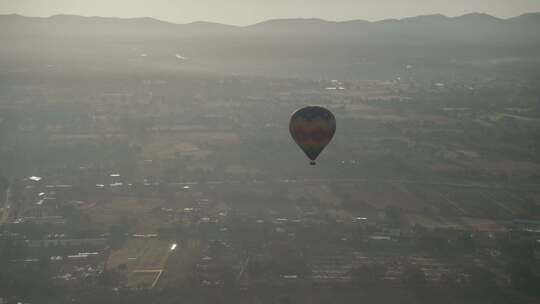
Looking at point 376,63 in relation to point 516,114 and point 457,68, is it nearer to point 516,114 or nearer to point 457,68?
point 457,68

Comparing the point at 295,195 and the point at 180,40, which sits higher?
the point at 180,40

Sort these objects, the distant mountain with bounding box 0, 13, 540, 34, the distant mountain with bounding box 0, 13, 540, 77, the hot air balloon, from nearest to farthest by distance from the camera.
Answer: the hot air balloon, the distant mountain with bounding box 0, 13, 540, 77, the distant mountain with bounding box 0, 13, 540, 34

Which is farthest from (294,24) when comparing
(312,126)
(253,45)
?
(312,126)

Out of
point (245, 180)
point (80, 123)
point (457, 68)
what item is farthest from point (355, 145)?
point (457, 68)

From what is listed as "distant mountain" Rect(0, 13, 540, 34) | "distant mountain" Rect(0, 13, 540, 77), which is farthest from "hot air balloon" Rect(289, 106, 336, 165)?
"distant mountain" Rect(0, 13, 540, 34)

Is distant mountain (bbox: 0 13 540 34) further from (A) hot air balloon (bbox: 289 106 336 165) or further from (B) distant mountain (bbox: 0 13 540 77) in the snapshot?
(A) hot air balloon (bbox: 289 106 336 165)

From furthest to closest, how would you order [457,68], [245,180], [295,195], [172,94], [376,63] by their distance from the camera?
1. [376,63]
2. [457,68]
3. [172,94]
4. [245,180]
5. [295,195]

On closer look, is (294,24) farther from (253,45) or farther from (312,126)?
(312,126)

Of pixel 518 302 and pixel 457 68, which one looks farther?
pixel 457 68
